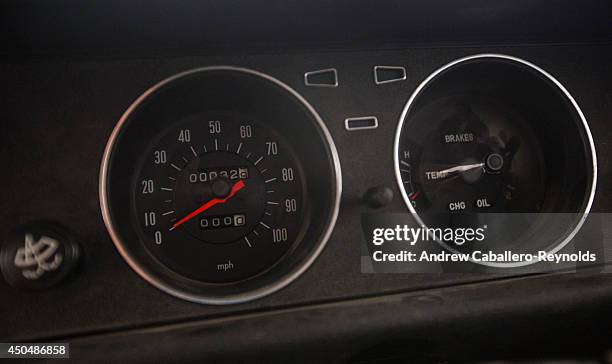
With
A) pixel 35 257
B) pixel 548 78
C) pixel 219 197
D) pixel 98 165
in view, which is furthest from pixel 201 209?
pixel 548 78

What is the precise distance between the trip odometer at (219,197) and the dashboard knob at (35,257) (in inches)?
13.9

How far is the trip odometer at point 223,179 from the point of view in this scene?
1.62 metres

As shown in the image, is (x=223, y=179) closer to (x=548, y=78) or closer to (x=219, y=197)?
(x=219, y=197)

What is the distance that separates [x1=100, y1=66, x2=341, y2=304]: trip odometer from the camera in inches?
63.8

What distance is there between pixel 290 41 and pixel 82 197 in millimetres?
769

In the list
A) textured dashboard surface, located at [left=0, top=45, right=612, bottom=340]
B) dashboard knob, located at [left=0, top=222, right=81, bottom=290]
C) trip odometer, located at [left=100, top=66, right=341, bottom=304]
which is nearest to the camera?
dashboard knob, located at [left=0, top=222, right=81, bottom=290]

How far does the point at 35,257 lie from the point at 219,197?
0.57 metres

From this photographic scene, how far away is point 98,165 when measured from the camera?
4.96ft

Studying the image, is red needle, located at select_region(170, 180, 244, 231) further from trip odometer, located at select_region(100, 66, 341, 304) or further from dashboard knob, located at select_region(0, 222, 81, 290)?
dashboard knob, located at select_region(0, 222, 81, 290)

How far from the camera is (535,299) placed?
142cm

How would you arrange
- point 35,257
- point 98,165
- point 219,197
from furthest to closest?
point 219,197 < point 98,165 < point 35,257

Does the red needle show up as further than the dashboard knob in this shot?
Yes

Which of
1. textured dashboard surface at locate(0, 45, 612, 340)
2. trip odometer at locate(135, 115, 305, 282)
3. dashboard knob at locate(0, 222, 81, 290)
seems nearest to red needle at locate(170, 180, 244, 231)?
trip odometer at locate(135, 115, 305, 282)

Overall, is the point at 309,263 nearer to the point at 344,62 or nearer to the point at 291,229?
the point at 291,229
